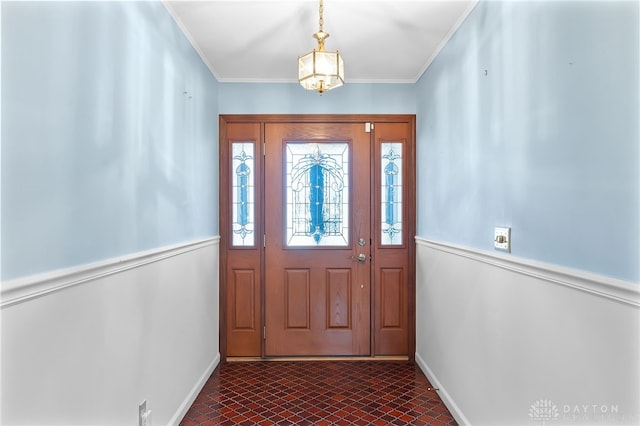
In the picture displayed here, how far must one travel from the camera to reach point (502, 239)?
183 centimetres

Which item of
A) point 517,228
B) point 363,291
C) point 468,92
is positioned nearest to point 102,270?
point 517,228

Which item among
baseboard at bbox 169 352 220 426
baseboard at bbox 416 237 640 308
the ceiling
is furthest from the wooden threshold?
the ceiling

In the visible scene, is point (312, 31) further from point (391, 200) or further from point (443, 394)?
point (443, 394)

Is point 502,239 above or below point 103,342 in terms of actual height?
above

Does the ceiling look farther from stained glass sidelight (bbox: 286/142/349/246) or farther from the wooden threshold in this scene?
the wooden threshold

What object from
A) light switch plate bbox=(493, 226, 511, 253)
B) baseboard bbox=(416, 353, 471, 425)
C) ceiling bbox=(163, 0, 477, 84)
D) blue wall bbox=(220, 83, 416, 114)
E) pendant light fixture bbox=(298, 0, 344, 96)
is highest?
ceiling bbox=(163, 0, 477, 84)

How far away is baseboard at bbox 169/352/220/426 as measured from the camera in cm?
234

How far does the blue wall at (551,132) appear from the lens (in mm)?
1133

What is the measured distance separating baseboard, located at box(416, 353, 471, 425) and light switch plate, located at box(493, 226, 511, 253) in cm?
110

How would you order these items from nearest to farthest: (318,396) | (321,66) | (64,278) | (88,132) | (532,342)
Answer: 1. (64,278)
2. (88,132)
3. (532,342)
4. (321,66)
5. (318,396)

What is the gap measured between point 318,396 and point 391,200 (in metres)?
1.75

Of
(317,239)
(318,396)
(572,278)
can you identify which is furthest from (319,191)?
(572,278)

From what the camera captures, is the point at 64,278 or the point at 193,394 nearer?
the point at 64,278

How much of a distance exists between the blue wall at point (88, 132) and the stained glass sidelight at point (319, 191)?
1.24m
